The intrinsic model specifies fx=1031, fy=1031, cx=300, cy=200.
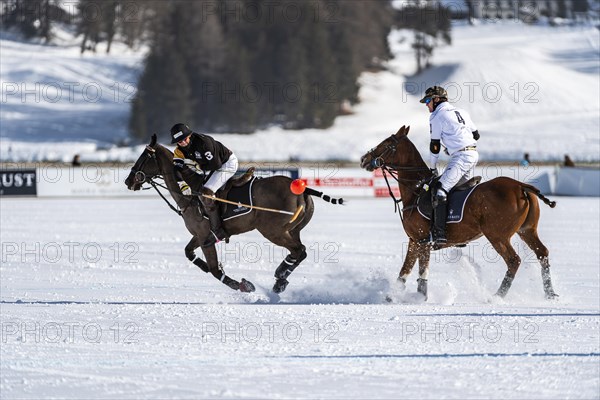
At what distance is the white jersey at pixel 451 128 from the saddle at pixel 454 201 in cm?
43

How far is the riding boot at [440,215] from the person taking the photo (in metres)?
11.6

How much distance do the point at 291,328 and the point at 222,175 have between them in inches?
129

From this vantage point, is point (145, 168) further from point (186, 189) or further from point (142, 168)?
point (186, 189)

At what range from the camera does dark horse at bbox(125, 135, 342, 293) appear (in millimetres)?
12242

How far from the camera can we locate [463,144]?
464 inches

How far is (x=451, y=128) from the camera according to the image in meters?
11.8

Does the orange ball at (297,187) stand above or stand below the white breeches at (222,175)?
below

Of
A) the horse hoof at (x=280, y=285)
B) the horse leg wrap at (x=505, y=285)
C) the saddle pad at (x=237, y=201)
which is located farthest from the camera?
the saddle pad at (x=237, y=201)

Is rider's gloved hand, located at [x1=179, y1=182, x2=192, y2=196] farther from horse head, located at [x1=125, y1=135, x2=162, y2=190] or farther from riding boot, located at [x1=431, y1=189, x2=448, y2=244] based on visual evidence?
riding boot, located at [x1=431, y1=189, x2=448, y2=244]

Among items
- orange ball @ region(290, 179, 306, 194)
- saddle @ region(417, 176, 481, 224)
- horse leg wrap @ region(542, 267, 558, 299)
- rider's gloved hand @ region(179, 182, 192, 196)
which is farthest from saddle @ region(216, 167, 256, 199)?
horse leg wrap @ region(542, 267, 558, 299)

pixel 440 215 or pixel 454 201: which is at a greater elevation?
pixel 454 201

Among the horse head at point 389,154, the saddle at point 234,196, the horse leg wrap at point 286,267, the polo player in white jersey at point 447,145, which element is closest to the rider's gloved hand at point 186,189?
the saddle at point 234,196

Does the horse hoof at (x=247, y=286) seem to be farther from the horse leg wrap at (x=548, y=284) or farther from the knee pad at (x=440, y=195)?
the horse leg wrap at (x=548, y=284)

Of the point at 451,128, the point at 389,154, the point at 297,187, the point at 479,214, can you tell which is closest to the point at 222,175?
the point at 297,187
